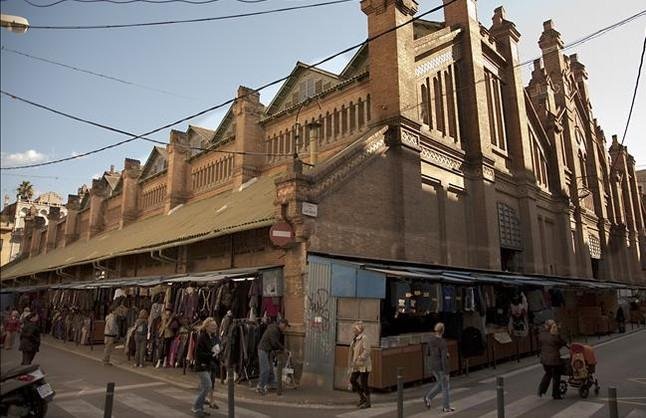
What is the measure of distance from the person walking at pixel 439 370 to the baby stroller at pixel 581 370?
122 inches

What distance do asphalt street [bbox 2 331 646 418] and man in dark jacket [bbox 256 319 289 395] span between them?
0.87 metres

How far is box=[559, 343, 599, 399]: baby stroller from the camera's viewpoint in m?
10.1

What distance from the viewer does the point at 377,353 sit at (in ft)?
35.8

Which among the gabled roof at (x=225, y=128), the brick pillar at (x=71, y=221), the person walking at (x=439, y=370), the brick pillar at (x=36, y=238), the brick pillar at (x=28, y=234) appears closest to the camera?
the person walking at (x=439, y=370)

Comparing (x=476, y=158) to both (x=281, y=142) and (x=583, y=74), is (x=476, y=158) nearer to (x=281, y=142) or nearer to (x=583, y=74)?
(x=281, y=142)

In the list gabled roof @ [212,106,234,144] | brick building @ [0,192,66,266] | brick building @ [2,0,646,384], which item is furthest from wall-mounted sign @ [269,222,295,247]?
brick building @ [0,192,66,266]

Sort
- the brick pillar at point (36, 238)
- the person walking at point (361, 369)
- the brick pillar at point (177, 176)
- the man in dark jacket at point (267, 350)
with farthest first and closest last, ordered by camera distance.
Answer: the brick pillar at point (36, 238) < the brick pillar at point (177, 176) < the man in dark jacket at point (267, 350) < the person walking at point (361, 369)

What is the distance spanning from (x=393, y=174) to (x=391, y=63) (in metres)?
4.41

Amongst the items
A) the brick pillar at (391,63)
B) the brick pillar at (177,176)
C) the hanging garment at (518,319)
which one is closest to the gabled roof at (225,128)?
the brick pillar at (177,176)

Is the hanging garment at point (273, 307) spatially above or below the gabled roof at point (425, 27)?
below

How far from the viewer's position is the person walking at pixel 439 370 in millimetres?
9125

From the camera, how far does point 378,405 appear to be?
9.77m

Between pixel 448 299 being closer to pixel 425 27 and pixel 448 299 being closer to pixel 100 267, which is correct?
pixel 425 27

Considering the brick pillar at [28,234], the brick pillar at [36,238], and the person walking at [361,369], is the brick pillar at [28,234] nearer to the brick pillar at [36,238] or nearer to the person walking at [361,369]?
the brick pillar at [36,238]
